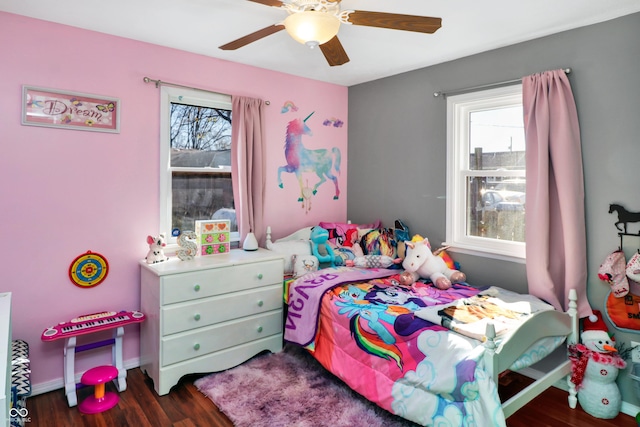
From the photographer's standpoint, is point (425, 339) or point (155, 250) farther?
point (155, 250)

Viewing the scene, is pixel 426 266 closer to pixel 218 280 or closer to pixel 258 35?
pixel 218 280

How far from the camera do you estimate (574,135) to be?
8.50 feet

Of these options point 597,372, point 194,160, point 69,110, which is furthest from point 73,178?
point 597,372

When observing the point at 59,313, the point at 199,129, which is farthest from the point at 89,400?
the point at 199,129

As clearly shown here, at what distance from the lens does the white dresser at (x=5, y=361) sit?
1006mm

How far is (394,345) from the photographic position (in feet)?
7.40

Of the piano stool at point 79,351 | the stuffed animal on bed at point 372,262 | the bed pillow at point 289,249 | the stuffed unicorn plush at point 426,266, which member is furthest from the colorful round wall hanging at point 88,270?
the stuffed unicorn plush at point 426,266

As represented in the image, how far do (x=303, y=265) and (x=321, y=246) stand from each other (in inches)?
12.7

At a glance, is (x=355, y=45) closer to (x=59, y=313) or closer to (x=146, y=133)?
(x=146, y=133)

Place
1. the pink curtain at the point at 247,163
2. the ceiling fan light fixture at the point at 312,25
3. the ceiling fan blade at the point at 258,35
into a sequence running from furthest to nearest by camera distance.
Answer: the pink curtain at the point at 247,163
the ceiling fan blade at the point at 258,35
the ceiling fan light fixture at the point at 312,25

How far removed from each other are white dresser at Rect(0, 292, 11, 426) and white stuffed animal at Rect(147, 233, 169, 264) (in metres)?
0.85

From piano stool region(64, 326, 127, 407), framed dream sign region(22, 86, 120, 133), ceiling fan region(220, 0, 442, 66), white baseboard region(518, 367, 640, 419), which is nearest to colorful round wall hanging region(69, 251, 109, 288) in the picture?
piano stool region(64, 326, 127, 407)

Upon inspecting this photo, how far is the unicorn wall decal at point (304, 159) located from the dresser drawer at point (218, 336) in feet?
4.19

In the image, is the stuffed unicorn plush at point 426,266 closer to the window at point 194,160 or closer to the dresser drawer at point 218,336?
the dresser drawer at point 218,336
